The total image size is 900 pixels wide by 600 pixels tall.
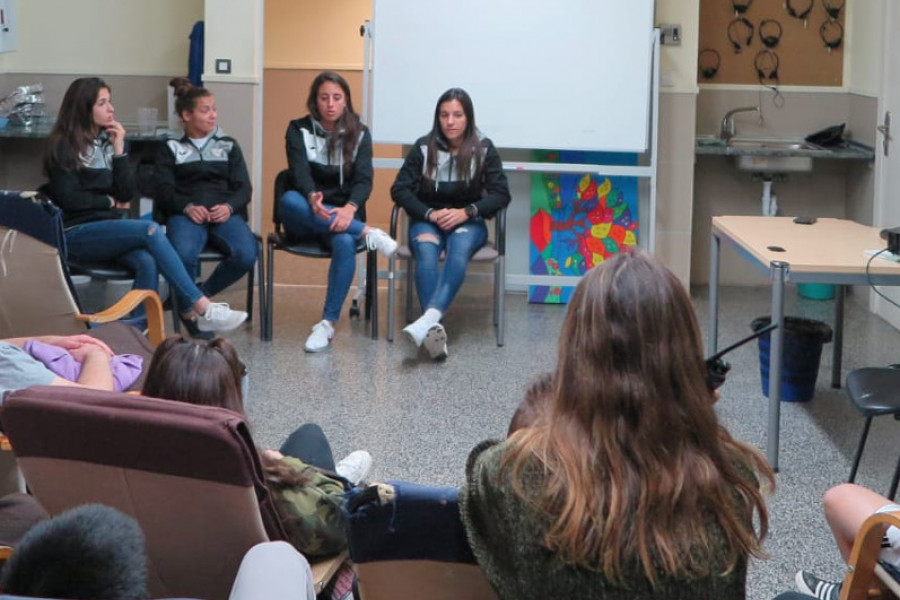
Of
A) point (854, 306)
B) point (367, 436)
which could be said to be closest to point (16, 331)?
point (367, 436)

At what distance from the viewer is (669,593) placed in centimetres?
178

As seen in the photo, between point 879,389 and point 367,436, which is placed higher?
point 879,389

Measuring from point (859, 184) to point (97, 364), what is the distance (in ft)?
16.3

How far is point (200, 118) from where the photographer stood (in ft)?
19.7

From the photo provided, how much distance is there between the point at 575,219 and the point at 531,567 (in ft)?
17.4

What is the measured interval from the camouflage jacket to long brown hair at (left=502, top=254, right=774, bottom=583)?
2.24 ft

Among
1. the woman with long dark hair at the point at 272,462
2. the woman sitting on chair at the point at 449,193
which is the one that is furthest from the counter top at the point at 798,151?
the woman with long dark hair at the point at 272,462

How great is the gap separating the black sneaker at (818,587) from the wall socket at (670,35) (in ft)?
14.9

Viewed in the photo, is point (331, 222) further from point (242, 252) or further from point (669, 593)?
point (669, 593)

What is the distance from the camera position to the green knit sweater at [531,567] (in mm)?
1778

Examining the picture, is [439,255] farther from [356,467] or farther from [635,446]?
[635,446]

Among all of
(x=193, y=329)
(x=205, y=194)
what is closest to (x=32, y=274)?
(x=193, y=329)

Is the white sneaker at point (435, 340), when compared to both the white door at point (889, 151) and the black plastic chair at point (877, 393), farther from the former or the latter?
the white door at point (889, 151)

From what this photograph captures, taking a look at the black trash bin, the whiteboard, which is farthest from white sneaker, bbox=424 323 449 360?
the whiteboard
